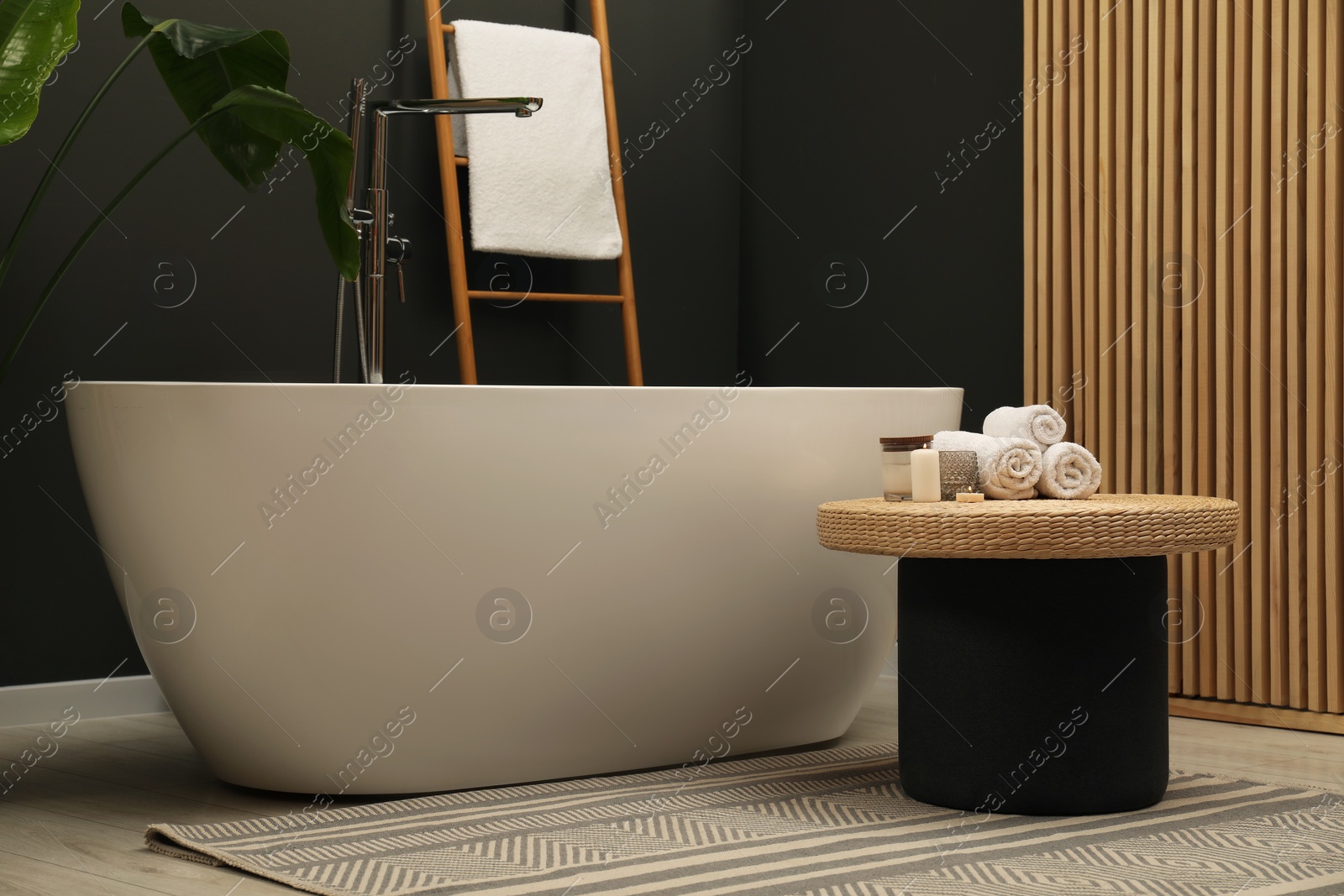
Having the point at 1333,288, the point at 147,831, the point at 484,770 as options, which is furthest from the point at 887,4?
the point at 147,831

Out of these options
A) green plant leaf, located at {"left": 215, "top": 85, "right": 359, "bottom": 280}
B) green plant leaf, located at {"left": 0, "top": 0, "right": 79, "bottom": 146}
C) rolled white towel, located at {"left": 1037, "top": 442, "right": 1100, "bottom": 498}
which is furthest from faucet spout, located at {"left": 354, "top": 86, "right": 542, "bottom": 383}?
rolled white towel, located at {"left": 1037, "top": 442, "right": 1100, "bottom": 498}

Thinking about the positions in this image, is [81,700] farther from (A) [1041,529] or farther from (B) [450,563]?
(A) [1041,529]

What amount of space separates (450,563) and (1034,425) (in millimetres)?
864

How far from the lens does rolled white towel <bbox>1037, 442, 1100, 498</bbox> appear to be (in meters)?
1.94

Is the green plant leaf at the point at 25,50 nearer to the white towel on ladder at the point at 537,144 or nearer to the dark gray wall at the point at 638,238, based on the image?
the dark gray wall at the point at 638,238

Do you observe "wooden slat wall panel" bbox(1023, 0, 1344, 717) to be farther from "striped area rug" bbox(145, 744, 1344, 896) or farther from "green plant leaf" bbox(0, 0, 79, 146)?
"green plant leaf" bbox(0, 0, 79, 146)

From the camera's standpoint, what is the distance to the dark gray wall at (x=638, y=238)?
249 centimetres

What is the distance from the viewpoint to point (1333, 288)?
2.36 meters

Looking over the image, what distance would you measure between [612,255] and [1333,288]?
1496 mm

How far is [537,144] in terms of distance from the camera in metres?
2.99

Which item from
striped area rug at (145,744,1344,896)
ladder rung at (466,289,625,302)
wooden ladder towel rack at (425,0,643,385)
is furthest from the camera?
ladder rung at (466,289,625,302)

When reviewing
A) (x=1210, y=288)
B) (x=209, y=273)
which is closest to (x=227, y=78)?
(x=209, y=273)

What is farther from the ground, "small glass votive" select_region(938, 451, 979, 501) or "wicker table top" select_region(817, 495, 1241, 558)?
"small glass votive" select_region(938, 451, 979, 501)

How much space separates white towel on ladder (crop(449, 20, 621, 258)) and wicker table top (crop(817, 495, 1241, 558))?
140 cm
